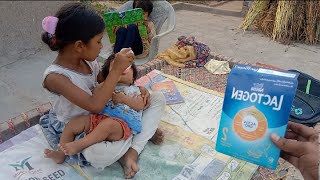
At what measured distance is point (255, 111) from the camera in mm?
1423

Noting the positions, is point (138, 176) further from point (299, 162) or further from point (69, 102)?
point (299, 162)

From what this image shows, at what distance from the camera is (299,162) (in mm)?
1452

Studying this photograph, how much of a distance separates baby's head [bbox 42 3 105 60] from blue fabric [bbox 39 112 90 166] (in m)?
0.52

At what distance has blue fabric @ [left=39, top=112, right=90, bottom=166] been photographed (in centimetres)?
197

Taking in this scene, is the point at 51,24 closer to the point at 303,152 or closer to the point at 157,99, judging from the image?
the point at 157,99

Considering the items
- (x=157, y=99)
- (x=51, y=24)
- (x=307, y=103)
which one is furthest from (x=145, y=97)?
(x=307, y=103)

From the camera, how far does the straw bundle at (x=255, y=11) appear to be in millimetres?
5391

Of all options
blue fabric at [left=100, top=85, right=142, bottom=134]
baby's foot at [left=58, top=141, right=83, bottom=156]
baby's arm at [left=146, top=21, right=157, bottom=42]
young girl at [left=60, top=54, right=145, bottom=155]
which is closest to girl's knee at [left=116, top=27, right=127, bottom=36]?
baby's arm at [left=146, top=21, right=157, bottom=42]

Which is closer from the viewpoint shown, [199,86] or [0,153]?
[0,153]

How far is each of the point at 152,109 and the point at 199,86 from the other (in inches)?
33.2

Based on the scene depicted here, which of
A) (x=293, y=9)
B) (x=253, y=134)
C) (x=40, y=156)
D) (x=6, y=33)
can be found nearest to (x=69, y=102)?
(x=40, y=156)

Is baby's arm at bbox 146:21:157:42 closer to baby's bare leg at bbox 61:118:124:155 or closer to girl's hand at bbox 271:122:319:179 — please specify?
baby's bare leg at bbox 61:118:124:155

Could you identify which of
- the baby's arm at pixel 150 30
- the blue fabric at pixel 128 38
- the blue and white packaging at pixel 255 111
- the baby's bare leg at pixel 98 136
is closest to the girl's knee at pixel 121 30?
the blue fabric at pixel 128 38

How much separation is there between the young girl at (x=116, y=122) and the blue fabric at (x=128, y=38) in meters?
1.09
